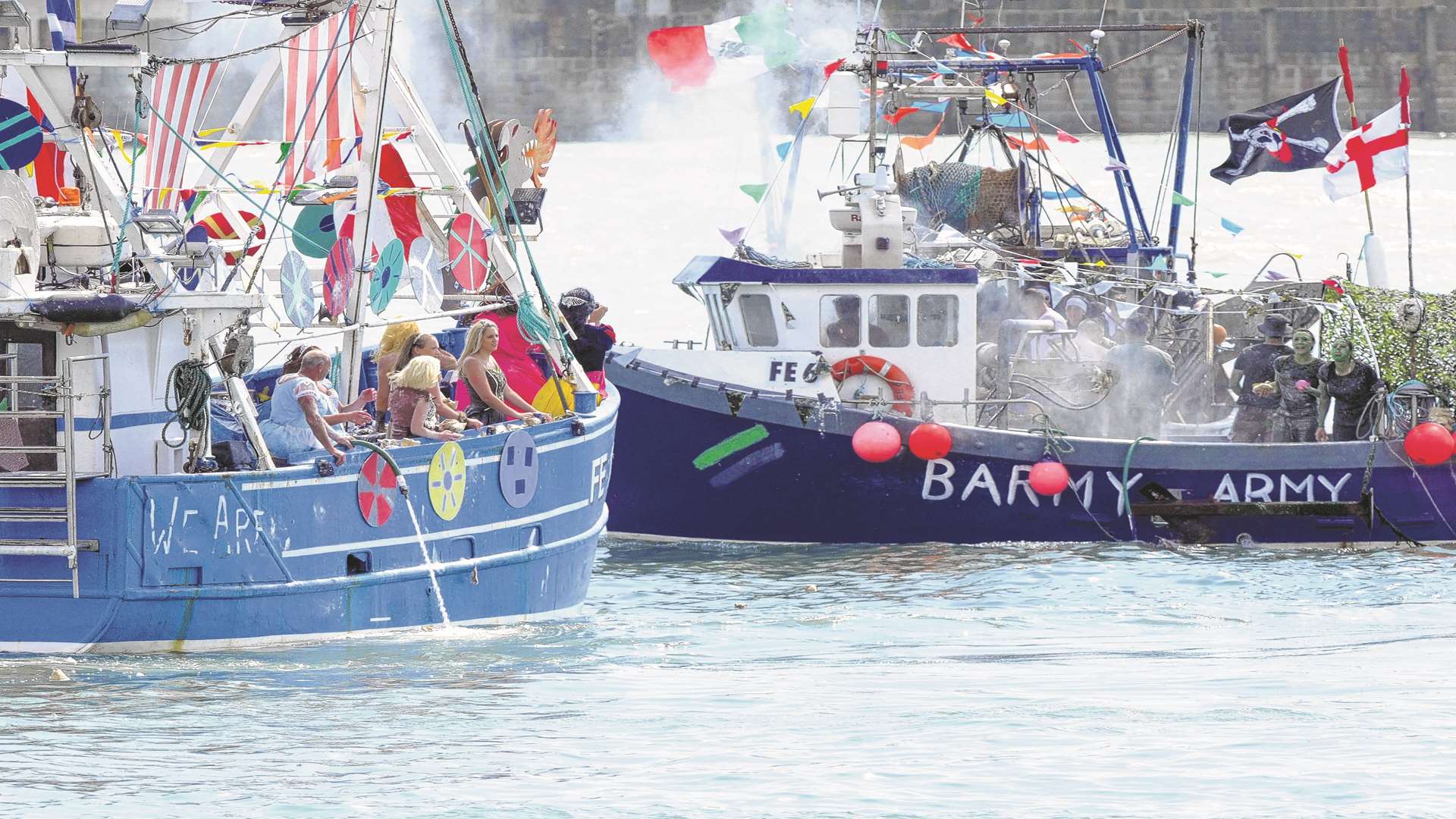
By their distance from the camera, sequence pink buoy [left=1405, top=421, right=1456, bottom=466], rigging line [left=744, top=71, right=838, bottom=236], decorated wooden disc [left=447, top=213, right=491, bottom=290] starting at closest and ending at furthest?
decorated wooden disc [left=447, top=213, right=491, bottom=290] < pink buoy [left=1405, top=421, right=1456, bottom=466] < rigging line [left=744, top=71, right=838, bottom=236]

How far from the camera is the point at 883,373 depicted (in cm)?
1702

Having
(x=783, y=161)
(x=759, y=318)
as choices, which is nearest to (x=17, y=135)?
(x=759, y=318)

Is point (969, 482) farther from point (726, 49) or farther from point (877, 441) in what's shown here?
point (726, 49)

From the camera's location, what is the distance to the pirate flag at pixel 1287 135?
18.5 metres

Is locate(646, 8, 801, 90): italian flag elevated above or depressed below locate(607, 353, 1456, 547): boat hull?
above

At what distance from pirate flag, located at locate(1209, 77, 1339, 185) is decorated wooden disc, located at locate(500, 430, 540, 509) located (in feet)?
26.7

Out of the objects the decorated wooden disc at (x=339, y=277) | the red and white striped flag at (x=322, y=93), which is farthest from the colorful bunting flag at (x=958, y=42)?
the decorated wooden disc at (x=339, y=277)

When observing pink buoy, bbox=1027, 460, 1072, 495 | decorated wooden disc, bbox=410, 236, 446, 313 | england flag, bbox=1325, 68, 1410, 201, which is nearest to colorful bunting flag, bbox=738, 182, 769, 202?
pink buoy, bbox=1027, 460, 1072, 495

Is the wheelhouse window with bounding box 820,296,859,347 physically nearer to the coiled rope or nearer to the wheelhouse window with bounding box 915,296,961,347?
the wheelhouse window with bounding box 915,296,961,347

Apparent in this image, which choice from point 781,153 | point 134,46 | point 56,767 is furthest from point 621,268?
point 56,767

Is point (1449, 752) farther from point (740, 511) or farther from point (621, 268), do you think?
point (621, 268)

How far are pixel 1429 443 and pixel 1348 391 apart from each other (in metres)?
0.76

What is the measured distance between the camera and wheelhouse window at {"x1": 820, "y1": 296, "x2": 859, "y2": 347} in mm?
16844

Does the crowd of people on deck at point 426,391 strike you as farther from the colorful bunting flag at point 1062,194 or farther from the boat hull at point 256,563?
the colorful bunting flag at point 1062,194
